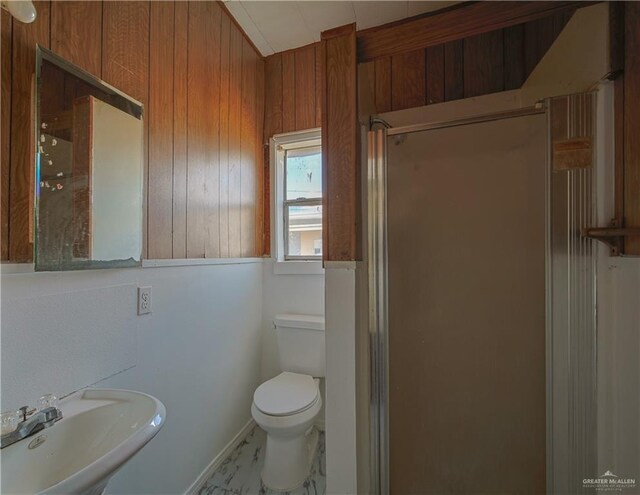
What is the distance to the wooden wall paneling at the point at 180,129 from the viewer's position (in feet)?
4.47

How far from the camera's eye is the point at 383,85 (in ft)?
5.53

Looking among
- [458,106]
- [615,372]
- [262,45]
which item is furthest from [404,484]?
[262,45]

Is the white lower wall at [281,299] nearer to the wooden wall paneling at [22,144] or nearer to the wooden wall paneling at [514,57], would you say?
the wooden wall paneling at [22,144]

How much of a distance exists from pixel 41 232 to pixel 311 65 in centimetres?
188

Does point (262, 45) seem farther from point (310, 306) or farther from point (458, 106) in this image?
point (310, 306)

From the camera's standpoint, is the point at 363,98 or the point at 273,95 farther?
the point at 273,95

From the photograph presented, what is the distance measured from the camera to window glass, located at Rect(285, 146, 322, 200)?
2.13m

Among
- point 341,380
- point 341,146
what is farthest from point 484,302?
point 341,146

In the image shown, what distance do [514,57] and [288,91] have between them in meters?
1.42

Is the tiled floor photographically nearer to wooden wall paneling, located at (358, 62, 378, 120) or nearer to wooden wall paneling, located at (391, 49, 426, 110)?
wooden wall paneling, located at (358, 62, 378, 120)

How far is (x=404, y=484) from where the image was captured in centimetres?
123

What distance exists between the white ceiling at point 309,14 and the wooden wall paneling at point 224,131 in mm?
→ 157

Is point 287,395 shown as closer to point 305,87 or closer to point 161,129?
point 161,129

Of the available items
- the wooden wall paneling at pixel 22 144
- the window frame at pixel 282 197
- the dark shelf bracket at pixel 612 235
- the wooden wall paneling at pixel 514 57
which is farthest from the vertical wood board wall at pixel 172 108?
the dark shelf bracket at pixel 612 235
